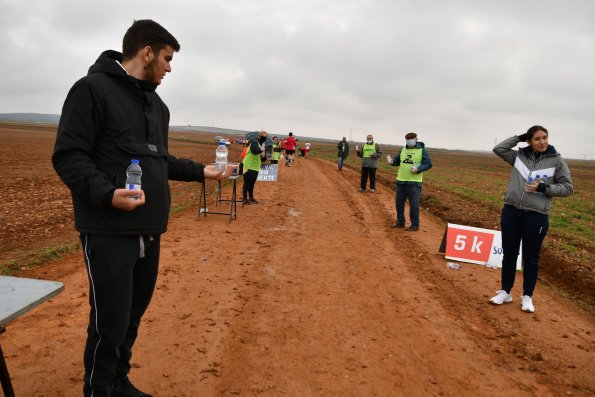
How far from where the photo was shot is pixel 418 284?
20.7ft

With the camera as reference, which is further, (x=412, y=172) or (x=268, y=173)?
(x=268, y=173)

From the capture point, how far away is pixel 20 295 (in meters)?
2.40

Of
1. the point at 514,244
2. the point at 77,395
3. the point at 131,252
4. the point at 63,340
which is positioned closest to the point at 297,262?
the point at 514,244

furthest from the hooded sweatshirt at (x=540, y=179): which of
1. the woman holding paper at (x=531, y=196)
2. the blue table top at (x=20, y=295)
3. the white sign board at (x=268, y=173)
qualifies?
the white sign board at (x=268, y=173)

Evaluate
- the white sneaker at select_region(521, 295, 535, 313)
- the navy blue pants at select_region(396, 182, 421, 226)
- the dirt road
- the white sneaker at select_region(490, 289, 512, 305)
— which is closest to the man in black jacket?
the dirt road

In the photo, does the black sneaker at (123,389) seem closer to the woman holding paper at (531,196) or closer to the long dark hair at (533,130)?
the woman holding paper at (531,196)

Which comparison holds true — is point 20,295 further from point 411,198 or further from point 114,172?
point 411,198

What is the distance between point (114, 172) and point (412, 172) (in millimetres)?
8362

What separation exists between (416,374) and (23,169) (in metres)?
20.8

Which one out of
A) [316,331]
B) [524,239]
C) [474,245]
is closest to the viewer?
[316,331]

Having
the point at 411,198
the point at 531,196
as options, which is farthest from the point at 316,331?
the point at 411,198

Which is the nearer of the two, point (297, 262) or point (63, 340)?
point (63, 340)

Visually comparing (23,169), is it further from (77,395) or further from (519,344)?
(519,344)

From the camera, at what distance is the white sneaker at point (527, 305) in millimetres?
5523
